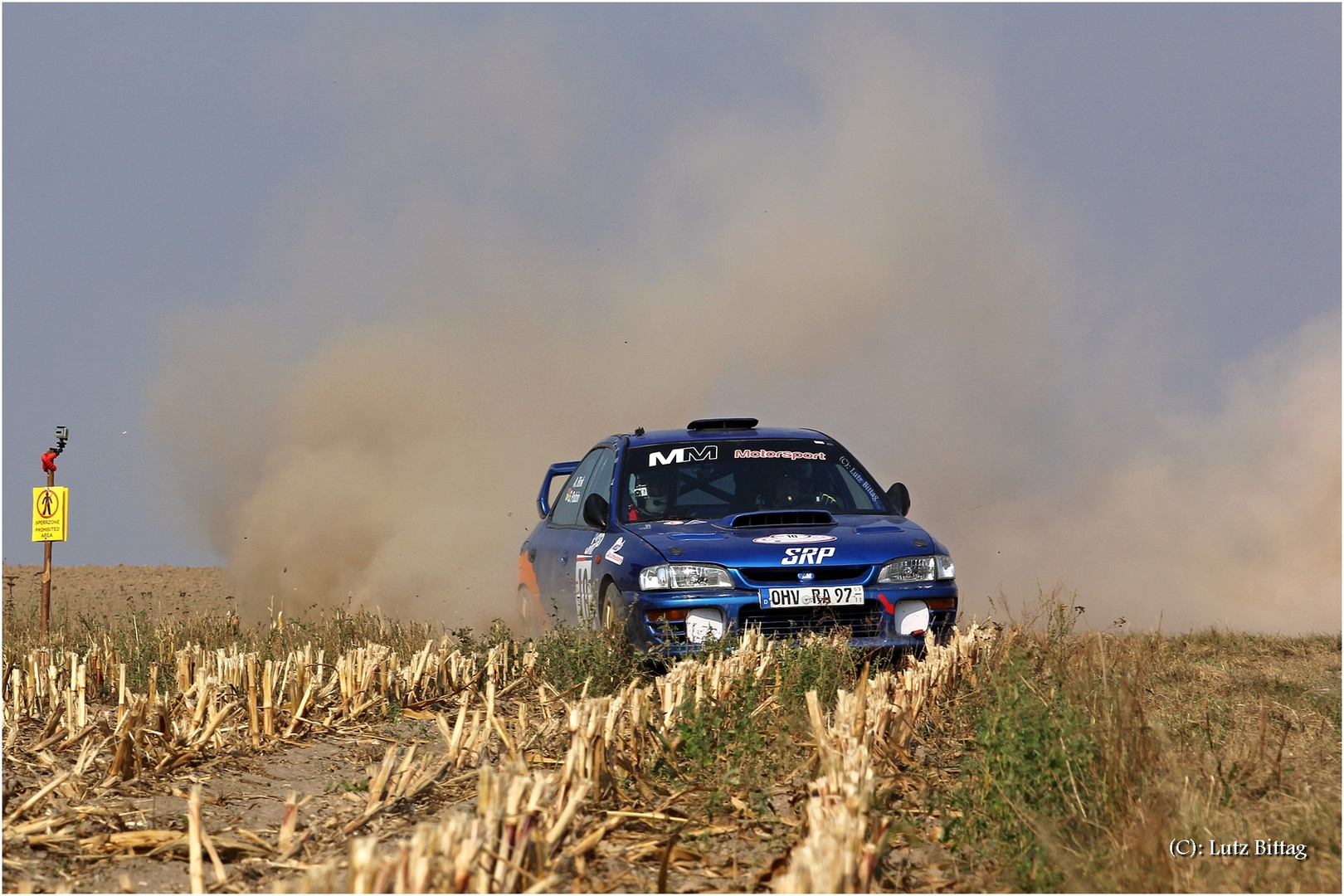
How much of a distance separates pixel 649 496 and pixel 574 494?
1.52m

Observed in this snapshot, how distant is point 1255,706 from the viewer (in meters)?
7.04

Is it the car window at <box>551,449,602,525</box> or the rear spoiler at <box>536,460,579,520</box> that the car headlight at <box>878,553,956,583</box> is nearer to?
the car window at <box>551,449,602,525</box>

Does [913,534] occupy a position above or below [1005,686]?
above

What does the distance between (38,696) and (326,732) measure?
5.69 feet

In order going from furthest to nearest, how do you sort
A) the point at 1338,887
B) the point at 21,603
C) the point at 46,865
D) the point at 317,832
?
the point at 21,603 → the point at 317,832 → the point at 46,865 → the point at 1338,887

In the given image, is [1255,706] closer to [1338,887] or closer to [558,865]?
[1338,887]

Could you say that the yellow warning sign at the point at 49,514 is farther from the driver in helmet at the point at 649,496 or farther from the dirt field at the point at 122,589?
the driver in helmet at the point at 649,496

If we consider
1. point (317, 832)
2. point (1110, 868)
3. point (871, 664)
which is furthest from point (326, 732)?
point (1110, 868)

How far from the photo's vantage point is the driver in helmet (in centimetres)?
888

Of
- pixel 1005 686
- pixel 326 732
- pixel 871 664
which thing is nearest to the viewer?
pixel 1005 686

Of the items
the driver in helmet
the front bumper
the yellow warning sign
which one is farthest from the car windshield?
the yellow warning sign

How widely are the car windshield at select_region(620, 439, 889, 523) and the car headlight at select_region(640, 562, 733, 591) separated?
1134 millimetres

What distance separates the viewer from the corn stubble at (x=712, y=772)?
13.6 ft

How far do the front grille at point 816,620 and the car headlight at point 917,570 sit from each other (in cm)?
21
